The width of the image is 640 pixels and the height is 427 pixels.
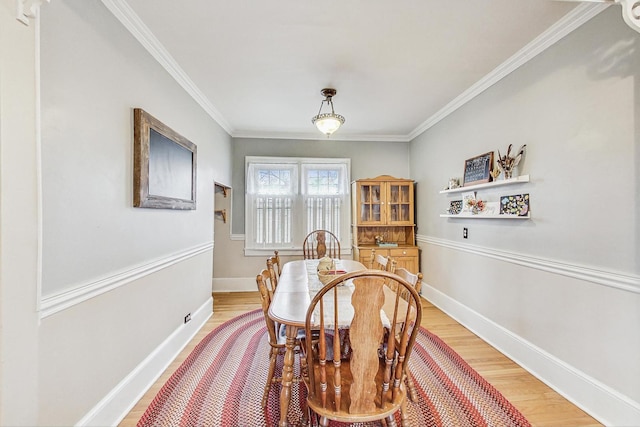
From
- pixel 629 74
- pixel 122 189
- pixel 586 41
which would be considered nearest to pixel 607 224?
pixel 629 74

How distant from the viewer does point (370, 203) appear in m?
4.27

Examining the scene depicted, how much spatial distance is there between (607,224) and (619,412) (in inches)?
43.4

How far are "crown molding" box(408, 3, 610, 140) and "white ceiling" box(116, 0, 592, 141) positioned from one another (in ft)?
0.13

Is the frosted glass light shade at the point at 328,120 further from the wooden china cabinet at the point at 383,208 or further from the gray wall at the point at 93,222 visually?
the wooden china cabinet at the point at 383,208

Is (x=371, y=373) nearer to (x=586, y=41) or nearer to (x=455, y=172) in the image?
(x=586, y=41)

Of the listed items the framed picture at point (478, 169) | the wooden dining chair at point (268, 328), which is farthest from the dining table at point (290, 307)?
the framed picture at point (478, 169)

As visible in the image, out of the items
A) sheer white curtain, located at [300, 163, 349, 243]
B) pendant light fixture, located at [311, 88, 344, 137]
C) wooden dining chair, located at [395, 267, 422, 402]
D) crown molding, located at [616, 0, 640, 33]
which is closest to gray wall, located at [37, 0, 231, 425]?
pendant light fixture, located at [311, 88, 344, 137]

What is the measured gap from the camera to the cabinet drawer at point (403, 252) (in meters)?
4.07

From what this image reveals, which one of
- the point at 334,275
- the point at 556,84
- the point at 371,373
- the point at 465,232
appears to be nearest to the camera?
the point at 371,373

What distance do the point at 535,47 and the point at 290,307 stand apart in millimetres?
2684

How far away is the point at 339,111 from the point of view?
352cm

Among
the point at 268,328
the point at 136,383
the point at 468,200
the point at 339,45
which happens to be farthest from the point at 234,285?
the point at 339,45

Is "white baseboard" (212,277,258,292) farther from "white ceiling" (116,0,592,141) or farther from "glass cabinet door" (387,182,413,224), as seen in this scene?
"white ceiling" (116,0,592,141)

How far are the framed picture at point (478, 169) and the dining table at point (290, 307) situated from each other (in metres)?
1.62
